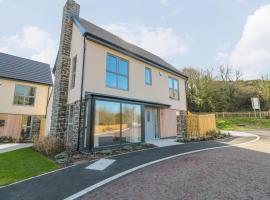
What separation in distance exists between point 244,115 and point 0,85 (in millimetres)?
35369

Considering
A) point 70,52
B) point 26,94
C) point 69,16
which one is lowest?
point 26,94

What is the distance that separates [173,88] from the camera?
15781mm

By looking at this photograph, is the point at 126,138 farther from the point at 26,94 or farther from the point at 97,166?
the point at 26,94

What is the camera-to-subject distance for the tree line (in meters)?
30.8

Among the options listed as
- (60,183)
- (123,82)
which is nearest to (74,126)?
(123,82)

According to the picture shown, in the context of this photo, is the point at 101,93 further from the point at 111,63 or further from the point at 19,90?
the point at 19,90

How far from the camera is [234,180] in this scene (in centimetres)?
441

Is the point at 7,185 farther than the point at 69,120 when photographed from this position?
No

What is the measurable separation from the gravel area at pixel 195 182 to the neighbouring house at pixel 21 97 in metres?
14.3

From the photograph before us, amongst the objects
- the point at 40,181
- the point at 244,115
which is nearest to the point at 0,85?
the point at 40,181

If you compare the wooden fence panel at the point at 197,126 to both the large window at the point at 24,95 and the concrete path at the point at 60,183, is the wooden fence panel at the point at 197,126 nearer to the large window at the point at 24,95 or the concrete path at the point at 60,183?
the concrete path at the point at 60,183

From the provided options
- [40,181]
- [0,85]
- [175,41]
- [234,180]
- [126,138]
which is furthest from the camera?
[0,85]

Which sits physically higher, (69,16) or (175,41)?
(69,16)

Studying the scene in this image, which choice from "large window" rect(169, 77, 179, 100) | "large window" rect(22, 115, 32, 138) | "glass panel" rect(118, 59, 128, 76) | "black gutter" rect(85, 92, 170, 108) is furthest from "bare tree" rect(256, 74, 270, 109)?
"large window" rect(22, 115, 32, 138)
